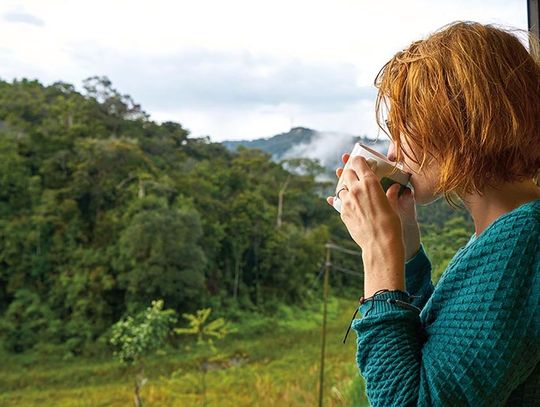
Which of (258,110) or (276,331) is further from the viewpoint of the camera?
(276,331)

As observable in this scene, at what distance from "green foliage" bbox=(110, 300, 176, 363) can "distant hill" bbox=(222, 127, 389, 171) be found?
0.67 metres

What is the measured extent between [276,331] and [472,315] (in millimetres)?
2160

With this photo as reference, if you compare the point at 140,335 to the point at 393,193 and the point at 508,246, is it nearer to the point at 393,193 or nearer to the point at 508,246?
the point at 393,193

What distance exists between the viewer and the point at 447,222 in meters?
2.12

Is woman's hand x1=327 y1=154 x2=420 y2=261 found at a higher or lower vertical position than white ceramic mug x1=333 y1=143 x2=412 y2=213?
lower

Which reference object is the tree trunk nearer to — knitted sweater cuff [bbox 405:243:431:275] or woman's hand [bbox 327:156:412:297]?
knitted sweater cuff [bbox 405:243:431:275]

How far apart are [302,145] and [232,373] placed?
91 cm

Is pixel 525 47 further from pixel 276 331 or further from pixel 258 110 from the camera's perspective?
pixel 276 331

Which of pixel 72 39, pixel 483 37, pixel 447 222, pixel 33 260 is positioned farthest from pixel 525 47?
pixel 33 260

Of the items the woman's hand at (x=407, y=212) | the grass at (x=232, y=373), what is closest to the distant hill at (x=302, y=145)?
the grass at (x=232, y=373)

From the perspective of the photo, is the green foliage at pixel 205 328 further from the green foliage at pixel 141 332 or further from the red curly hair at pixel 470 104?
the red curly hair at pixel 470 104

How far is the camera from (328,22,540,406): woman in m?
0.50

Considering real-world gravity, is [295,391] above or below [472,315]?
below

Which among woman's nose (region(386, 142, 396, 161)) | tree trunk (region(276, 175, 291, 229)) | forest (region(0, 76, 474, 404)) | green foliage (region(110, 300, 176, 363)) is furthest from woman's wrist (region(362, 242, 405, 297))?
tree trunk (region(276, 175, 291, 229))
